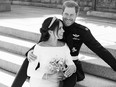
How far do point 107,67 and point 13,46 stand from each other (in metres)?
1.81

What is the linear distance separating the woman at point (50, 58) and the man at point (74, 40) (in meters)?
0.09

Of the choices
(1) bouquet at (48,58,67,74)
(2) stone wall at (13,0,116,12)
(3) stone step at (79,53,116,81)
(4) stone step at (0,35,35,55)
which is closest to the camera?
(1) bouquet at (48,58,67,74)

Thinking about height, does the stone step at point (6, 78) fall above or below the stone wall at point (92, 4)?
below

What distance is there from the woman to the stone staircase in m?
0.51

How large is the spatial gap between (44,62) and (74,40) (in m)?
0.48

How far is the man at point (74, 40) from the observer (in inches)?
93.1

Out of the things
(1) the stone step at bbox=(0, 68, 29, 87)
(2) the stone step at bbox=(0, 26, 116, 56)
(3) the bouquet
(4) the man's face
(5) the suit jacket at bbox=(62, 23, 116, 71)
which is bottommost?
(1) the stone step at bbox=(0, 68, 29, 87)

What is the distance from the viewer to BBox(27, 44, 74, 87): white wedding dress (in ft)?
7.38

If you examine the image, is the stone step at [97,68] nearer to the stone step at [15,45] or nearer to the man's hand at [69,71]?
the man's hand at [69,71]

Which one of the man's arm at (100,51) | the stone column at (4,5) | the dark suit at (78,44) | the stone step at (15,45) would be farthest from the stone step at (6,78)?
the stone column at (4,5)

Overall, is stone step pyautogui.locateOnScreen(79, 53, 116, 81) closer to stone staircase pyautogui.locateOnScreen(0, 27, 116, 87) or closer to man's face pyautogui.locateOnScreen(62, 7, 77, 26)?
stone staircase pyautogui.locateOnScreen(0, 27, 116, 87)

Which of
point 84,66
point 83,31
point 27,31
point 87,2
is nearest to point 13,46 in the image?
point 27,31

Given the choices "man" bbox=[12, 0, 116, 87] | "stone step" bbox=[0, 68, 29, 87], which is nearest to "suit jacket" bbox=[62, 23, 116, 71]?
"man" bbox=[12, 0, 116, 87]

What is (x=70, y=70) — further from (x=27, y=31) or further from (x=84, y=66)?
(x=27, y=31)
